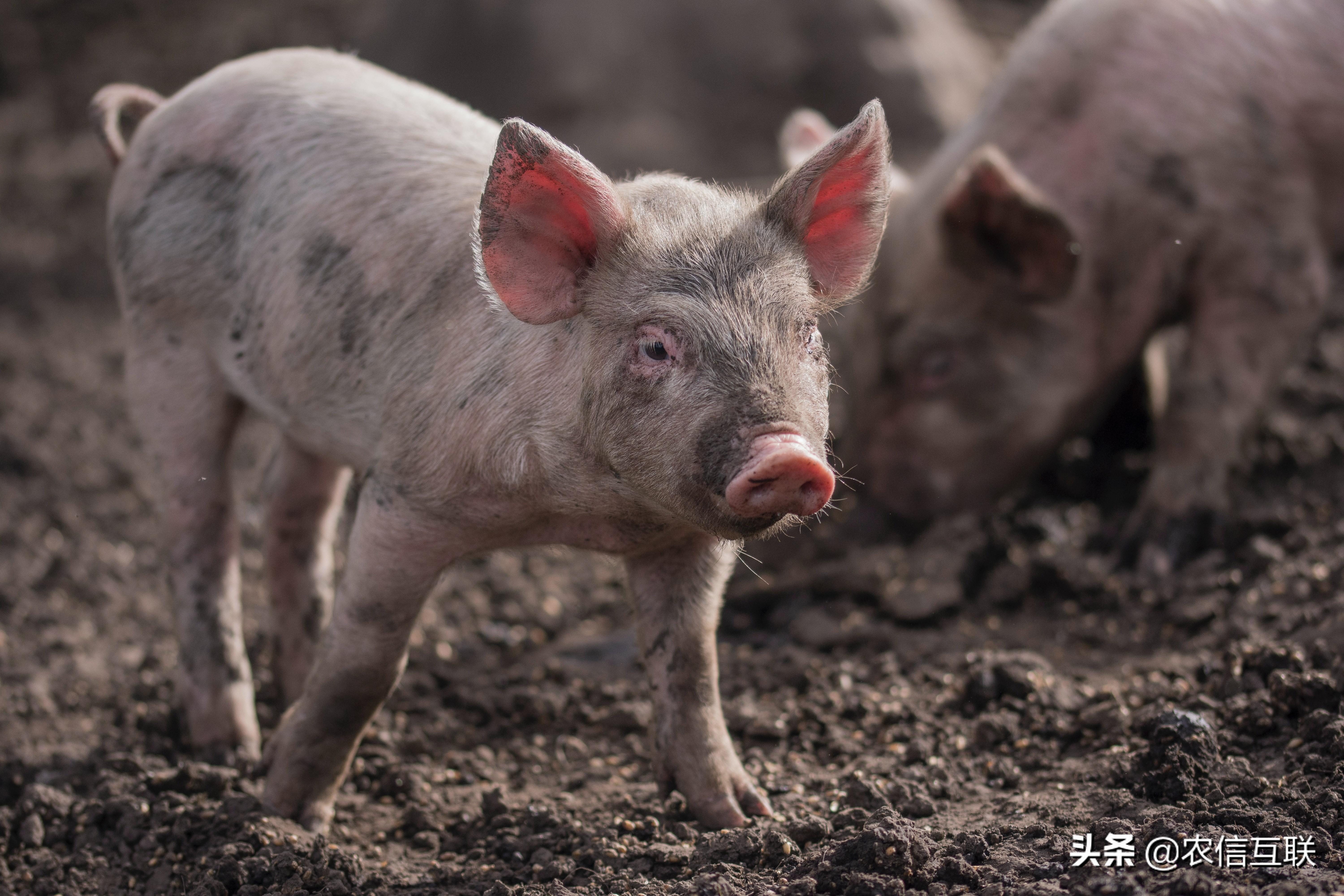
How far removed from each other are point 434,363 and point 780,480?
1.32 m

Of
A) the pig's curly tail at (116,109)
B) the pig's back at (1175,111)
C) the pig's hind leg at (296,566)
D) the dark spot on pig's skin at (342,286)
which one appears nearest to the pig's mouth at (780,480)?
the dark spot on pig's skin at (342,286)

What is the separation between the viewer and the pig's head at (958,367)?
21.4 ft

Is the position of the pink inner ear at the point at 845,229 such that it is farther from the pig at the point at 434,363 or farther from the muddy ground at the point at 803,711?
the muddy ground at the point at 803,711

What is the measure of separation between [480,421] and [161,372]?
1601 millimetres

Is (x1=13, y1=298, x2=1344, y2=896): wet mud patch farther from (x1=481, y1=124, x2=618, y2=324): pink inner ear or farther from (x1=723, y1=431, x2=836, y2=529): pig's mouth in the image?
(x1=481, y1=124, x2=618, y2=324): pink inner ear

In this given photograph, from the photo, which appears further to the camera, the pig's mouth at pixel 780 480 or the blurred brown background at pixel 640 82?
the blurred brown background at pixel 640 82

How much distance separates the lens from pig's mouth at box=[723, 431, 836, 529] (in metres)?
3.01

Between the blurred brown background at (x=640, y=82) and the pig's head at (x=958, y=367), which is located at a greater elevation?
the blurred brown background at (x=640, y=82)

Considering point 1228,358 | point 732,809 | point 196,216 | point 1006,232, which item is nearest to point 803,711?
point 732,809

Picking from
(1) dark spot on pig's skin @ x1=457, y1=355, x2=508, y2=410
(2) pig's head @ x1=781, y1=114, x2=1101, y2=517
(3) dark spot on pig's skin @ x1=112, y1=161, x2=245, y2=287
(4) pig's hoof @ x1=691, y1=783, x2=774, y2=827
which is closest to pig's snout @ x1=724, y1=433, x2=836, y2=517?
(1) dark spot on pig's skin @ x1=457, y1=355, x2=508, y2=410

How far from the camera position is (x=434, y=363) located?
3.94 meters

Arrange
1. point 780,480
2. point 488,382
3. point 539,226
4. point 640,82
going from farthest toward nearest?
point 640,82, point 488,382, point 539,226, point 780,480

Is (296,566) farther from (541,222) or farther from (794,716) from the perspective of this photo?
(541,222)

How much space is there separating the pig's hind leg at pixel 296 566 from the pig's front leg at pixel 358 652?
929mm
